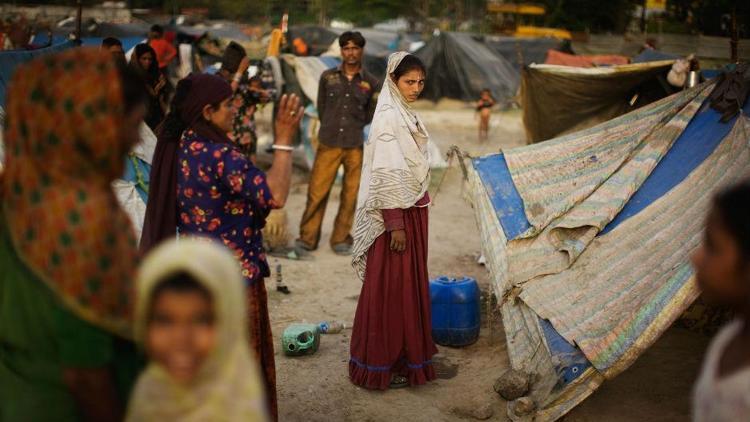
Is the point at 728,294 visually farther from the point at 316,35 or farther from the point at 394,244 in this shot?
the point at 316,35

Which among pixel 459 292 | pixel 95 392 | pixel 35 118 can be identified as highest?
pixel 35 118

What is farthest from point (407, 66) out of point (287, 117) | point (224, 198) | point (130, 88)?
point (130, 88)

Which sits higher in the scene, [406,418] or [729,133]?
[729,133]

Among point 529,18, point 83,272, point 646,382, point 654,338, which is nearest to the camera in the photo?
point 83,272

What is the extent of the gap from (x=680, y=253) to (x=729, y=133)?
0.92 m

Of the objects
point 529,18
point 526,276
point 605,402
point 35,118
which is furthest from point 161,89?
point 529,18

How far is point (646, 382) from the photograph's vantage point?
14.5 feet

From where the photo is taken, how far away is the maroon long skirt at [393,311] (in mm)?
4309

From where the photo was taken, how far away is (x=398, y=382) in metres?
4.45

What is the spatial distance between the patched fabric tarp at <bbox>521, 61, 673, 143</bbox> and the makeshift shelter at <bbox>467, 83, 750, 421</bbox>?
197 cm

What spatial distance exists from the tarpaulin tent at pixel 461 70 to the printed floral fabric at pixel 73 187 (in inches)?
780

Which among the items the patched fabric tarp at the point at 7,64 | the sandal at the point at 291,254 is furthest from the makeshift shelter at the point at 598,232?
the patched fabric tarp at the point at 7,64

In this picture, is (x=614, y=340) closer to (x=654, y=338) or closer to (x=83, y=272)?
(x=654, y=338)

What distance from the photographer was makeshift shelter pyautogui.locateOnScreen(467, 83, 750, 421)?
12.2 feet
